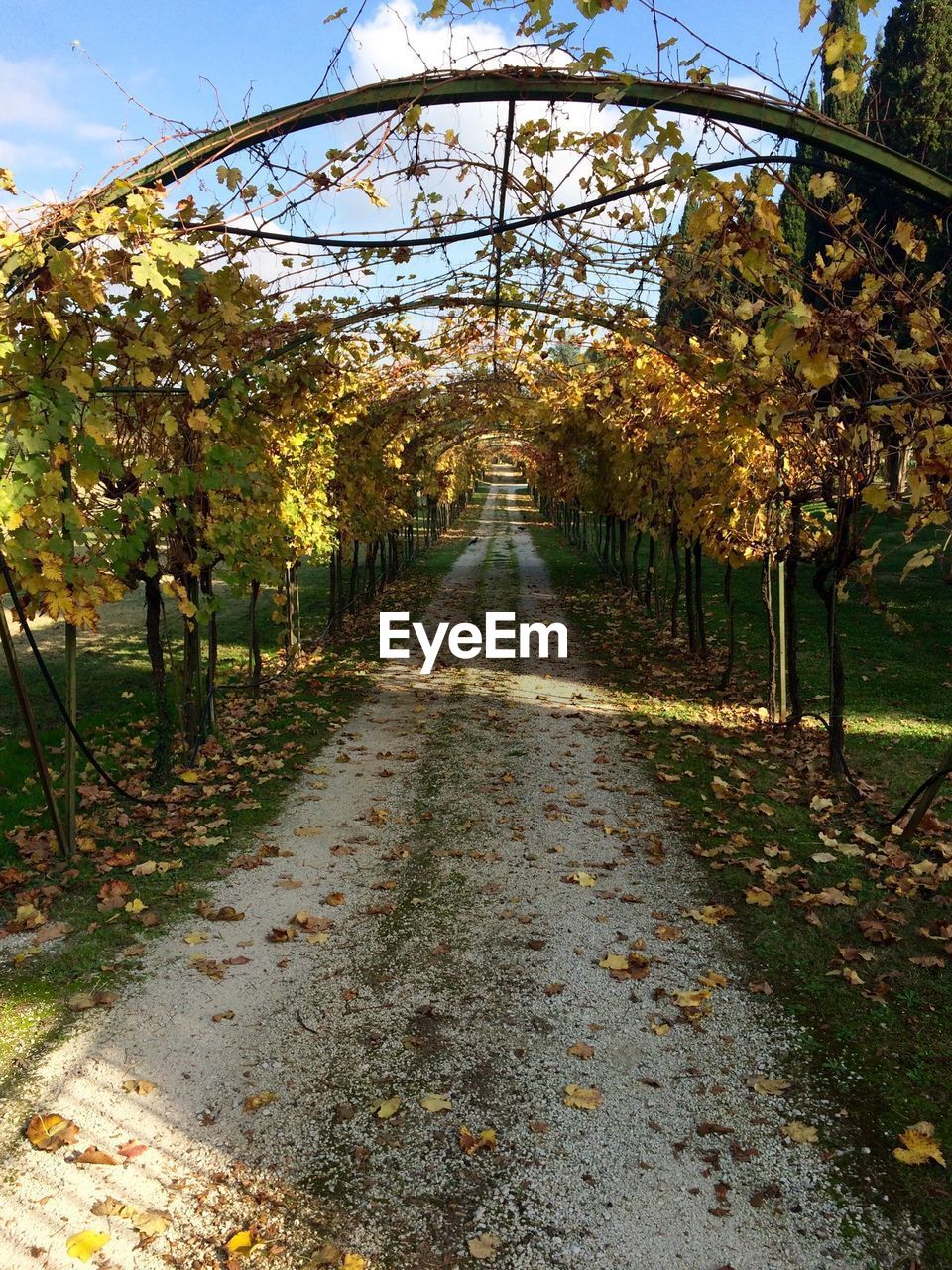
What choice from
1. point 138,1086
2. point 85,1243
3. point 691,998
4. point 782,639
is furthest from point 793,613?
point 85,1243

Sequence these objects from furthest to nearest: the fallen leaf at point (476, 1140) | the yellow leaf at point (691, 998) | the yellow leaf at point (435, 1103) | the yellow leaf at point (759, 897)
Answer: the yellow leaf at point (759, 897) < the yellow leaf at point (691, 998) < the yellow leaf at point (435, 1103) < the fallen leaf at point (476, 1140)

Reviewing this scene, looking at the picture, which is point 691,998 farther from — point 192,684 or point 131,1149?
point 192,684

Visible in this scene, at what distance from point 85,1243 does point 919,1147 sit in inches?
117

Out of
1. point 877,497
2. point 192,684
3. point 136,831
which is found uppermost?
point 877,497

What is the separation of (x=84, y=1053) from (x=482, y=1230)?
195 centimetres

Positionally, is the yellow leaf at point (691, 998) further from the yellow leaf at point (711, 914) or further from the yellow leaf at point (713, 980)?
the yellow leaf at point (711, 914)

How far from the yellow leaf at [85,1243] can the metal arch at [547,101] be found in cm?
479

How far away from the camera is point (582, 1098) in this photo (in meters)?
3.57

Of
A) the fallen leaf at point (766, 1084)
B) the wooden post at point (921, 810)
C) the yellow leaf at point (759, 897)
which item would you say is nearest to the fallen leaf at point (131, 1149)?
the fallen leaf at point (766, 1084)

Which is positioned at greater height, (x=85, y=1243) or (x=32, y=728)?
(x=32, y=728)

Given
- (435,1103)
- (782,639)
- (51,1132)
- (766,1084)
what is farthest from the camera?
(782,639)

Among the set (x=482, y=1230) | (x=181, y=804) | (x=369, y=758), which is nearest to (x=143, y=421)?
(x=181, y=804)

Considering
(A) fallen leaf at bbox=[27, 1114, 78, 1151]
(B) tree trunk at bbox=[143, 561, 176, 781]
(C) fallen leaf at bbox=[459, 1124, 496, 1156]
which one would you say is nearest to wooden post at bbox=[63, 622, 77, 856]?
(B) tree trunk at bbox=[143, 561, 176, 781]

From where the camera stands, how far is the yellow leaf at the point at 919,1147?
323cm
